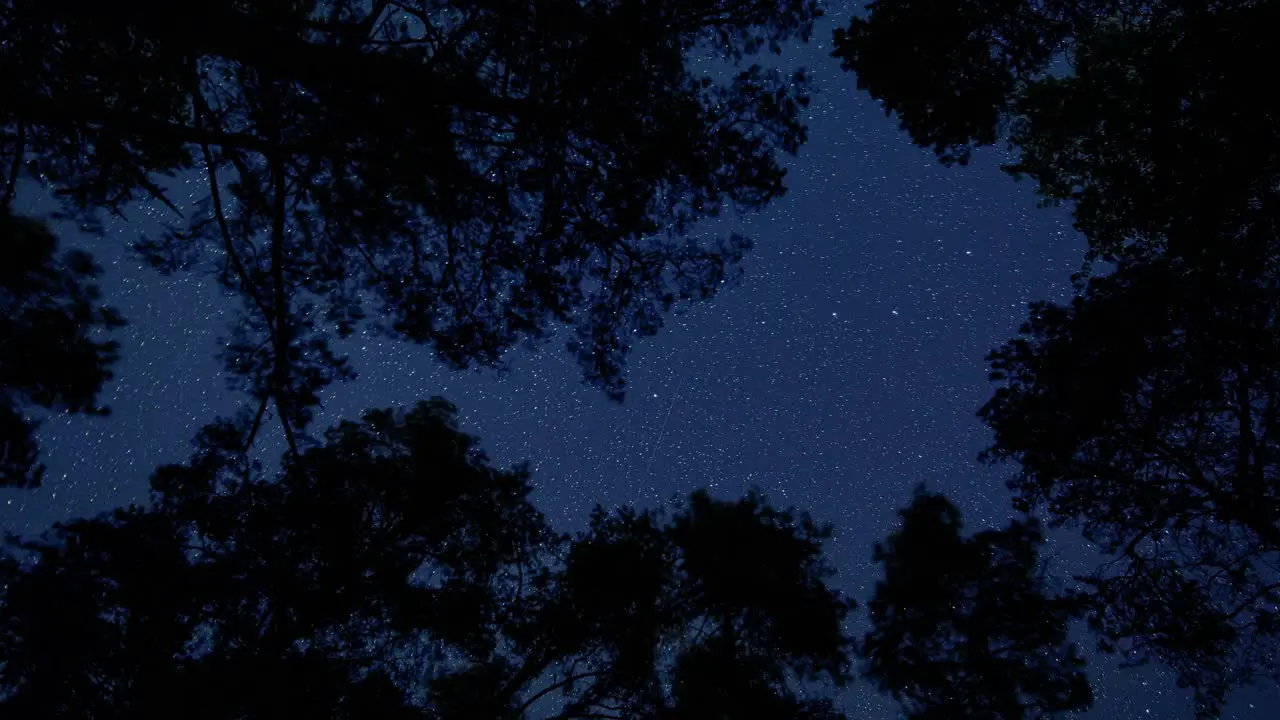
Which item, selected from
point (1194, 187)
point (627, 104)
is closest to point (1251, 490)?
point (1194, 187)

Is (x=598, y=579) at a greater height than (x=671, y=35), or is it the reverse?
(x=671, y=35)

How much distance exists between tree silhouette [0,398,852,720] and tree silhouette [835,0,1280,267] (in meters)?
7.34

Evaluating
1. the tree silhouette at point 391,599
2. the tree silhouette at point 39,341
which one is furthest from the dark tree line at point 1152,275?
the tree silhouette at point 39,341

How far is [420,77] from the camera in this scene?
630 centimetres

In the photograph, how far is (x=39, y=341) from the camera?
259 inches

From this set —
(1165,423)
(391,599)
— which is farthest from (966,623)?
(391,599)

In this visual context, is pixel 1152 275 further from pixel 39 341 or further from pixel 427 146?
pixel 39 341

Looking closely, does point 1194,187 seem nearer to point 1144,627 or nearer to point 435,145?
point 1144,627

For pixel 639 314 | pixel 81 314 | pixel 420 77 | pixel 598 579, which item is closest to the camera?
pixel 420 77

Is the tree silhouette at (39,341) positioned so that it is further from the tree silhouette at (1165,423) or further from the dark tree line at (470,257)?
the tree silhouette at (1165,423)

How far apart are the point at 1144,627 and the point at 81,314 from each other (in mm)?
12676

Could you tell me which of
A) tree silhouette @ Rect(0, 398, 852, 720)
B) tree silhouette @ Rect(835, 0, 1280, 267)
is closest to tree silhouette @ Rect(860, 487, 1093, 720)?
tree silhouette @ Rect(0, 398, 852, 720)

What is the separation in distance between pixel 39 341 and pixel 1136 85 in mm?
12366

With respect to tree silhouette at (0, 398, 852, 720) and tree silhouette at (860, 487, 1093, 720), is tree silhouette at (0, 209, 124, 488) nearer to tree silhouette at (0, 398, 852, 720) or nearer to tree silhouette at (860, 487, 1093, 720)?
tree silhouette at (0, 398, 852, 720)
